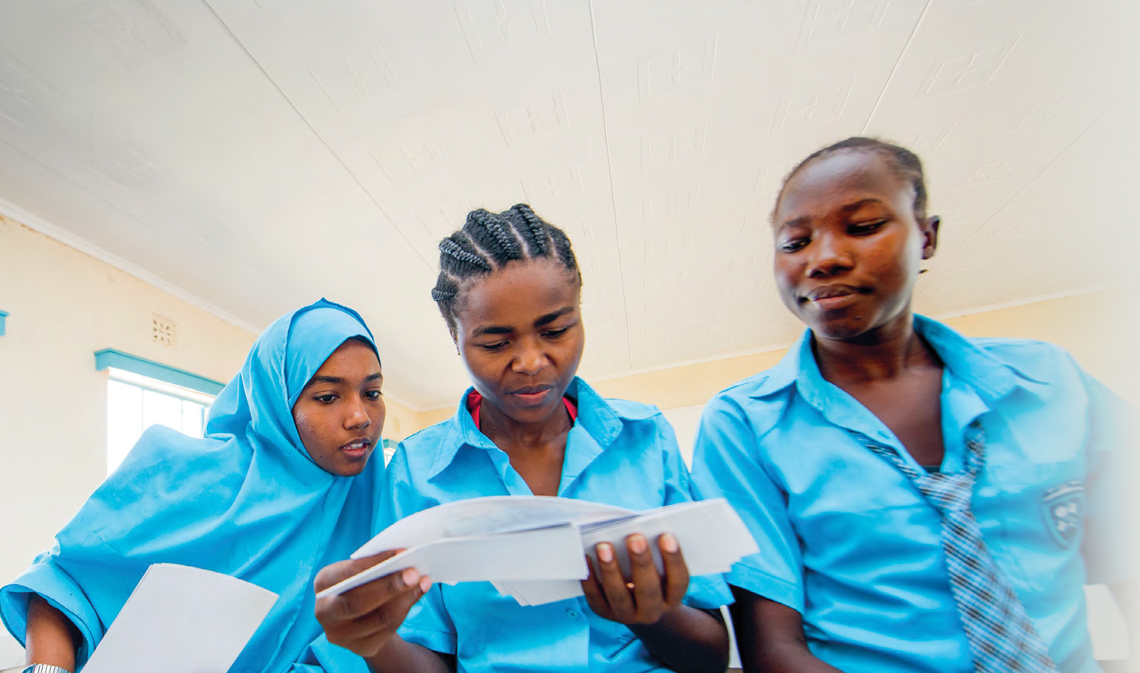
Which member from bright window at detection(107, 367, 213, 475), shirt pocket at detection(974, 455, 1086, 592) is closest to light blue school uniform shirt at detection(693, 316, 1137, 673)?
shirt pocket at detection(974, 455, 1086, 592)

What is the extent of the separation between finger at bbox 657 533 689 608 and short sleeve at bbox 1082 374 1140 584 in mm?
596

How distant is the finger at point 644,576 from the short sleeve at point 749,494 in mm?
218

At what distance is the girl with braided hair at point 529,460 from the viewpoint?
3.17 feet

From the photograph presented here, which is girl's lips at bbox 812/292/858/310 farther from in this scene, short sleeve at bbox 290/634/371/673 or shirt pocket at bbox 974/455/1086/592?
short sleeve at bbox 290/634/371/673

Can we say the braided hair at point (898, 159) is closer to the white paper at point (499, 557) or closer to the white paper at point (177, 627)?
the white paper at point (499, 557)

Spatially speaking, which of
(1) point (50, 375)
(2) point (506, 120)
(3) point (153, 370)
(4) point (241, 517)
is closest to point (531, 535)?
(4) point (241, 517)

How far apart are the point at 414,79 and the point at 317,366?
1768 millimetres

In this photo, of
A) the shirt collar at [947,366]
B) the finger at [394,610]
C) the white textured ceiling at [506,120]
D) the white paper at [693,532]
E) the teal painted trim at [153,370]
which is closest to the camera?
the white paper at [693,532]

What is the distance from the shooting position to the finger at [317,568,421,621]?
686mm

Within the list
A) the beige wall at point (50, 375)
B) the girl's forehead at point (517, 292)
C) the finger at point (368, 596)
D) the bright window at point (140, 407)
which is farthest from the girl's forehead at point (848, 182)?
the beige wall at point (50, 375)

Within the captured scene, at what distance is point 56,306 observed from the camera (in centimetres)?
345

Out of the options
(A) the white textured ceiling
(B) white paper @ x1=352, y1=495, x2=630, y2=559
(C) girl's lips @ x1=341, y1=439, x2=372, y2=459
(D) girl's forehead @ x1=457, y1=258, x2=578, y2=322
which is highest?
(A) the white textured ceiling

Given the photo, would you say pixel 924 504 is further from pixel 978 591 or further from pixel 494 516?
pixel 494 516

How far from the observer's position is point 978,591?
2.61ft
